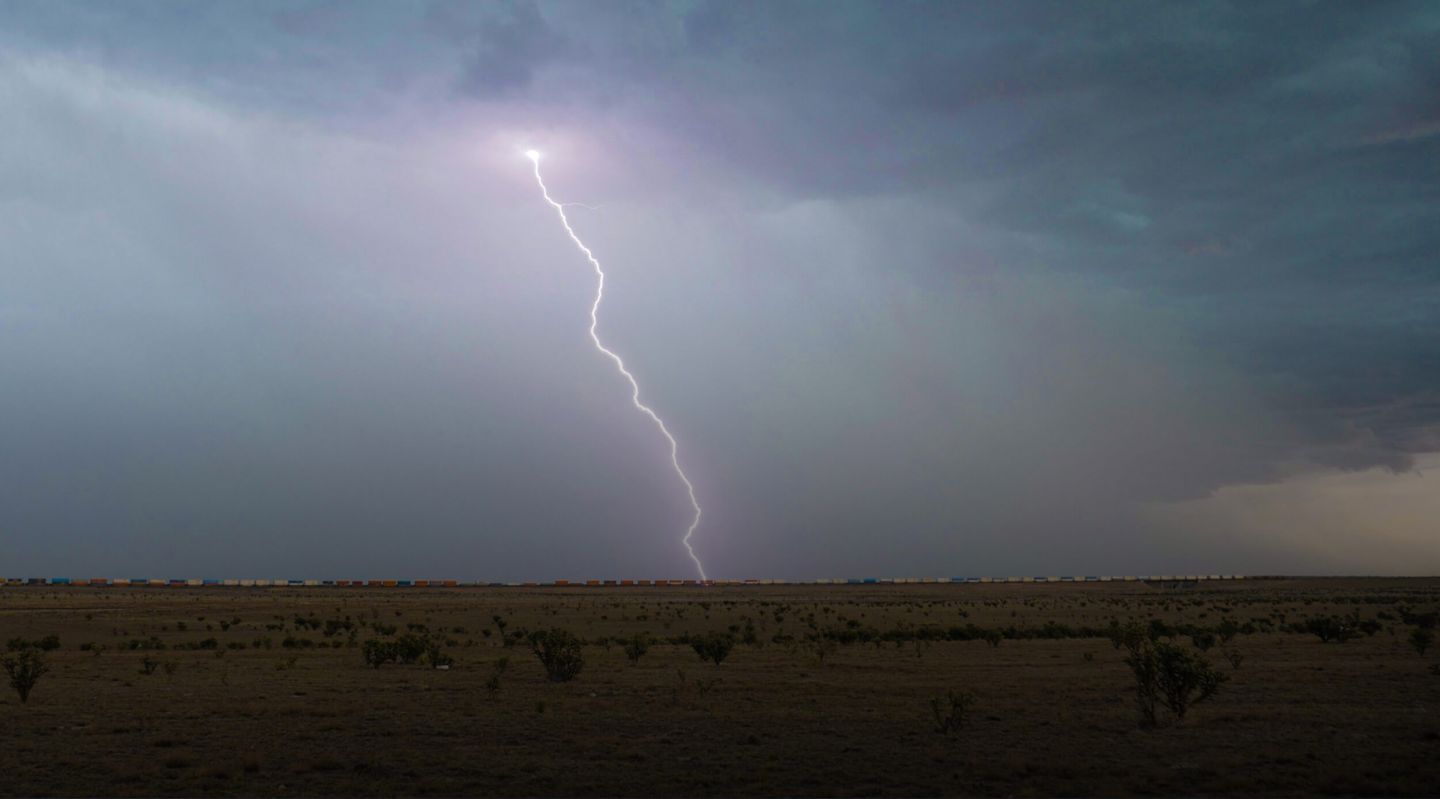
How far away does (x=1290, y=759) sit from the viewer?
17.8m

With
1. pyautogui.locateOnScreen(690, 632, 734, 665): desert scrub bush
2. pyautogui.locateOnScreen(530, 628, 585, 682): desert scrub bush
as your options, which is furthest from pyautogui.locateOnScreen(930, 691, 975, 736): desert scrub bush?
pyautogui.locateOnScreen(690, 632, 734, 665): desert scrub bush

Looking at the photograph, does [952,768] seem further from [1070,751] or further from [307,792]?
[307,792]

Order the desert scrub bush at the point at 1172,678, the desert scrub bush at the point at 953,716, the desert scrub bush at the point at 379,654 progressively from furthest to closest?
the desert scrub bush at the point at 379,654 < the desert scrub bush at the point at 1172,678 < the desert scrub bush at the point at 953,716

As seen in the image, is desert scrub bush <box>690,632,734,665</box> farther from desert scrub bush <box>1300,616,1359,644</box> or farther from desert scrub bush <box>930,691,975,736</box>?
desert scrub bush <box>1300,616,1359,644</box>

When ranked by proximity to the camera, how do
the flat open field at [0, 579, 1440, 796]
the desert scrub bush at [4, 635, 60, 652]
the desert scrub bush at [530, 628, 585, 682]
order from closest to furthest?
the flat open field at [0, 579, 1440, 796] < the desert scrub bush at [530, 628, 585, 682] < the desert scrub bush at [4, 635, 60, 652]

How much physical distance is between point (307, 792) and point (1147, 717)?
695 inches

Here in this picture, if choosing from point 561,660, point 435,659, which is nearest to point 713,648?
point 561,660

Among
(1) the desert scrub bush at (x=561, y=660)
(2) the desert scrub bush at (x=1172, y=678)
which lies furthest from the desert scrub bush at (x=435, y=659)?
(2) the desert scrub bush at (x=1172, y=678)

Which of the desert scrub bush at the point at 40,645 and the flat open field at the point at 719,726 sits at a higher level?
the desert scrub bush at the point at 40,645

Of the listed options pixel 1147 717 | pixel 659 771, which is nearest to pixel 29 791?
pixel 659 771

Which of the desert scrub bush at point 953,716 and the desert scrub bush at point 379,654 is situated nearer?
the desert scrub bush at point 953,716

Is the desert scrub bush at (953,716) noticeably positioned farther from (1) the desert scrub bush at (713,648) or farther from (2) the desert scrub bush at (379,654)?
(2) the desert scrub bush at (379,654)

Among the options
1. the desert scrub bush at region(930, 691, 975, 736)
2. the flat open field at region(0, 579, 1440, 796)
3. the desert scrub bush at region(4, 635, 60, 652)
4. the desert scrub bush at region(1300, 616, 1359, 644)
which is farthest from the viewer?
the desert scrub bush at region(1300, 616, 1359, 644)

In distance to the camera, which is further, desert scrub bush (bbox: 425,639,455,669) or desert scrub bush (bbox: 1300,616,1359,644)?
desert scrub bush (bbox: 1300,616,1359,644)
